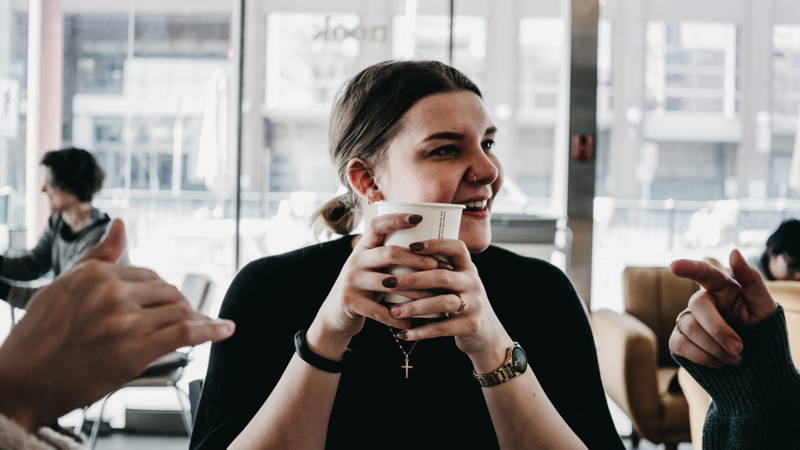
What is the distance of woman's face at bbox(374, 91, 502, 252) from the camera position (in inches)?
50.6

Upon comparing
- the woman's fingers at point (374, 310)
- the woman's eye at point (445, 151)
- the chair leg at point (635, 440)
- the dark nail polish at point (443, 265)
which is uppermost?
the woman's eye at point (445, 151)

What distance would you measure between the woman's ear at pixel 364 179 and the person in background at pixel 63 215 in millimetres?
2287

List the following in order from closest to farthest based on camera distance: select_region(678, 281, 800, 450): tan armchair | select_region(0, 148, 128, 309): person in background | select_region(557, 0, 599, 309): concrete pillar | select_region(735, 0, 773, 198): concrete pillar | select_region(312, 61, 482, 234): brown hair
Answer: select_region(312, 61, 482, 234): brown hair, select_region(678, 281, 800, 450): tan armchair, select_region(0, 148, 128, 309): person in background, select_region(557, 0, 599, 309): concrete pillar, select_region(735, 0, 773, 198): concrete pillar

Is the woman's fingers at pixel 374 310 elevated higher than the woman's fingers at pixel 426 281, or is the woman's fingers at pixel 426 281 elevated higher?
the woman's fingers at pixel 426 281

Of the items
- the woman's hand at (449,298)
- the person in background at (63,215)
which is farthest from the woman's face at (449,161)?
the person in background at (63,215)

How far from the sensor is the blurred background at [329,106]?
3920 mm

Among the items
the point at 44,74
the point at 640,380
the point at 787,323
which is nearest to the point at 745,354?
the point at 787,323

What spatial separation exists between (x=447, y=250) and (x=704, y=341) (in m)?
0.38

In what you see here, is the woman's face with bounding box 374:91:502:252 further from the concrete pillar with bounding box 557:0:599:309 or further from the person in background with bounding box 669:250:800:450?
the concrete pillar with bounding box 557:0:599:309

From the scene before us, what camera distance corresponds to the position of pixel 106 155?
395cm

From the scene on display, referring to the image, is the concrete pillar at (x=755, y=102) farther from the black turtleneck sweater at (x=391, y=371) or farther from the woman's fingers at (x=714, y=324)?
the woman's fingers at (x=714, y=324)

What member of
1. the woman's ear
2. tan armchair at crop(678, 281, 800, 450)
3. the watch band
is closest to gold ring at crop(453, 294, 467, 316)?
the watch band

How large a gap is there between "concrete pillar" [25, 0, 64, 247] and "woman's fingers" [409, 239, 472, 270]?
363 centimetres

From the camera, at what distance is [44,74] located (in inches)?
156
